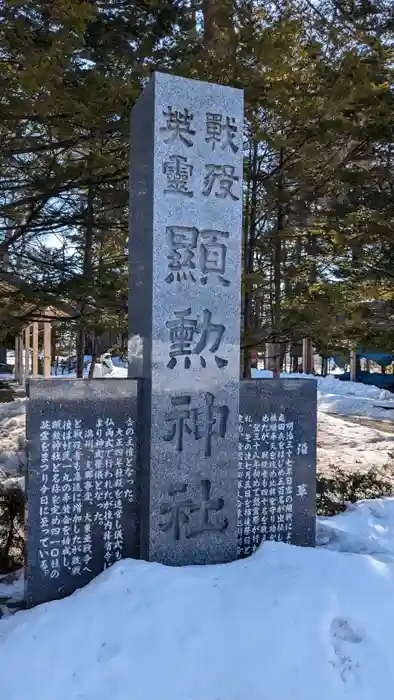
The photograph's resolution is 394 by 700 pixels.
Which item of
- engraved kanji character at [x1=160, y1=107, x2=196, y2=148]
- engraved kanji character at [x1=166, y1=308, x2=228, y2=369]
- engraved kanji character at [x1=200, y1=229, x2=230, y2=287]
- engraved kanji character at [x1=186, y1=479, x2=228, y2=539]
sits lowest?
engraved kanji character at [x1=186, y1=479, x2=228, y2=539]

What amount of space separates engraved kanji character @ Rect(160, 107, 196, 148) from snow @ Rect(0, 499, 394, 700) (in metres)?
2.81

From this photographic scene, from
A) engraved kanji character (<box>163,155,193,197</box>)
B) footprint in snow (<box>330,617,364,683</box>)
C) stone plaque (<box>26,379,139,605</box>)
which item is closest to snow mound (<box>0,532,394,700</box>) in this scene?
footprint in snow (<box>330,617,364,683</box>)

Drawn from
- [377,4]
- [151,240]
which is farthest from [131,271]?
[377,4]

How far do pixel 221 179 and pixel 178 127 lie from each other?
1.47ft

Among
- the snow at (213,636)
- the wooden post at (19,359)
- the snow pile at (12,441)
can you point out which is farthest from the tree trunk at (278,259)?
the wooden post at (19,359)

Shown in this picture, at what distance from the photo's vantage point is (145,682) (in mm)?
2609

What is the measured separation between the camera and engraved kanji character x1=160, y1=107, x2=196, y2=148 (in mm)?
3652

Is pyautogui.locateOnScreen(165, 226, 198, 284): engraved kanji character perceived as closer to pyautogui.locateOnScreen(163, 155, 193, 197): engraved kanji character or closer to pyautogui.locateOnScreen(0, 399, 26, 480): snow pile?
pyautogui.locateOnScreen(163, 155, 193, 197): engraved kanji character

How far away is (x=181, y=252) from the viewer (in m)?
3.68

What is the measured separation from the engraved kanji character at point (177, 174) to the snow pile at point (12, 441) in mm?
4297

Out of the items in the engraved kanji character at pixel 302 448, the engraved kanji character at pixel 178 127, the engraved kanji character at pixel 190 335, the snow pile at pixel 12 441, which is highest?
the engraved kanji character at pixel 178 127

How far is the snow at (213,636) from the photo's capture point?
2609 mm

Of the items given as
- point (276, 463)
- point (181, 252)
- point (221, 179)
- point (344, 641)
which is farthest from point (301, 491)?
point (221, 179)

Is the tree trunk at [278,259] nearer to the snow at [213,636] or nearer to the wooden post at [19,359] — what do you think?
the snow at [213,636]
